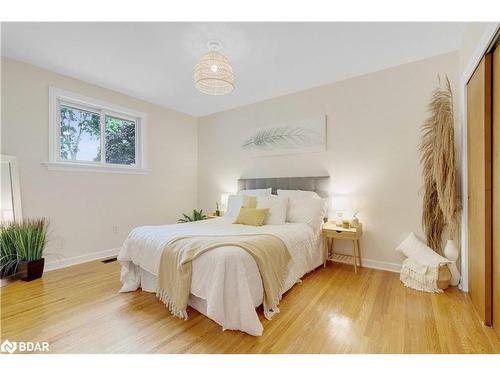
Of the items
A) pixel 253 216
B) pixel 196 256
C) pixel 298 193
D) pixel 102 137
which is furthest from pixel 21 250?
pixel 298 193

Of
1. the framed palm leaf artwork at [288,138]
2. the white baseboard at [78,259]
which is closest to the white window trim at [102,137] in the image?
the white baseboard at [78,259]

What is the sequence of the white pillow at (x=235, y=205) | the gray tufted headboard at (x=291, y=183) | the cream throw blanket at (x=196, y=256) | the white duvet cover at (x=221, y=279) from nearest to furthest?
the white duvet cover at (x=221, y=279) < the cream throw blanket at (x=196, y=256) < the gray tufted headboard at (x=291, y=183) < the white pillow at (x=235, y=205)

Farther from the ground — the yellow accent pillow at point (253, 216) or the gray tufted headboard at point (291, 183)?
the gray tufted headboard at point (291, 183)

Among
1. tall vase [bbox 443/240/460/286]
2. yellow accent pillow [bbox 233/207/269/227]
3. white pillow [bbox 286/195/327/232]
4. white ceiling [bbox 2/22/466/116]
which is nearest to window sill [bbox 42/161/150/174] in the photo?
white ceiling [bbox 2/22/466/116]

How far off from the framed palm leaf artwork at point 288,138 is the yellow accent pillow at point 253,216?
1251 millimetres

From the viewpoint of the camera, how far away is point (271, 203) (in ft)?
10.1

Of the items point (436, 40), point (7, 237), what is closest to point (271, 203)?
point (436, 40)

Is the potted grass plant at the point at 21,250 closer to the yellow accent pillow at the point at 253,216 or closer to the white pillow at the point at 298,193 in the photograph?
the yellow accent pillow at the point at 253,216

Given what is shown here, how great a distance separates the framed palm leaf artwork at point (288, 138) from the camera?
3.39 meters

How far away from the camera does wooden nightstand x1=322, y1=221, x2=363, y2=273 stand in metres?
2.75

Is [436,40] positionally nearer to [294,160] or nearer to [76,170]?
[294,160]

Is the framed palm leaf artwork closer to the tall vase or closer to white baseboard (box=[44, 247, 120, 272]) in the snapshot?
the tall vase
